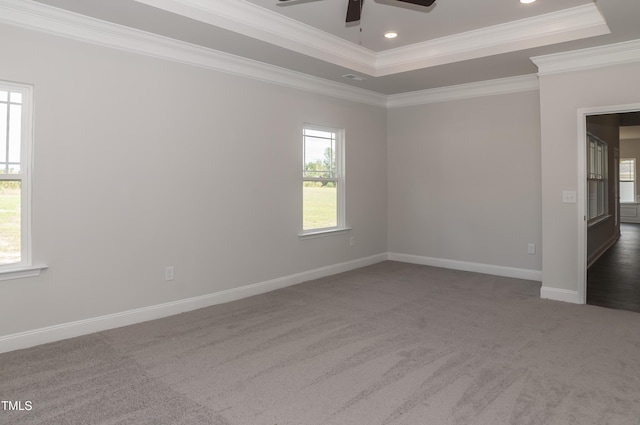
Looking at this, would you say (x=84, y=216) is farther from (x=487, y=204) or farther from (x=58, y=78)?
(x=487, y=204)

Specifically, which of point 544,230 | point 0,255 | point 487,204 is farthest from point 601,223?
point 0,255

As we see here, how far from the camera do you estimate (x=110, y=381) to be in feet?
8.90

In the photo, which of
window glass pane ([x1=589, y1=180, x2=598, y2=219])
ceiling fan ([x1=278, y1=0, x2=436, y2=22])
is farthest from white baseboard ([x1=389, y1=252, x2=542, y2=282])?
ceiling fan ([x1=278, y1=0, x2=436, y2=22])

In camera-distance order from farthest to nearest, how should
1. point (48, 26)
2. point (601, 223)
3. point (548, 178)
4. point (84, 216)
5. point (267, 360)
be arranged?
point (601, 223), point (548, 178), point (84, 216), point (48, 26), point (267, 360)

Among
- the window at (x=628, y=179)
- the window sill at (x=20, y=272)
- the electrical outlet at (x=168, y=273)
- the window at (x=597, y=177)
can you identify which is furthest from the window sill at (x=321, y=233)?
the window at (x=628, y=179)

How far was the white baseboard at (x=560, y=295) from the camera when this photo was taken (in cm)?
448

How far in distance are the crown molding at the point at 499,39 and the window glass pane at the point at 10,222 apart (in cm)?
407

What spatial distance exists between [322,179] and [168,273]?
2.46 metres

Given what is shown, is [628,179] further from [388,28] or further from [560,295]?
[388,28]

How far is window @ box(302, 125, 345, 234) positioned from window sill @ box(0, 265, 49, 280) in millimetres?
2942

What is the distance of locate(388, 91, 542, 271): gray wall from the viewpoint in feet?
18.2

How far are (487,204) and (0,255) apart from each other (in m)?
5.43

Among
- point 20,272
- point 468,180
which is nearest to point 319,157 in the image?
point 468,180

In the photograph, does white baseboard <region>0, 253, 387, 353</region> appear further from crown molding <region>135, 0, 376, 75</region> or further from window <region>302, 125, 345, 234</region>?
crown molding <region>135, 0, 376, 75</region>
